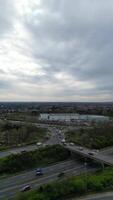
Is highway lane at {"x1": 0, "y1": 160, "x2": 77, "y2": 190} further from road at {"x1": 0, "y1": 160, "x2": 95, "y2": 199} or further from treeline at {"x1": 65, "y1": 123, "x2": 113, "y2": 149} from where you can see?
treeline at {"x1": 65, "y1": 123, "x2": 113, "y2": 149}

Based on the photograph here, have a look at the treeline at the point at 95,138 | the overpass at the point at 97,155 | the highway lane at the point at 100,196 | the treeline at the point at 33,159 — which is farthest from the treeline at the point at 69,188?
the treeline at the point at 95,138

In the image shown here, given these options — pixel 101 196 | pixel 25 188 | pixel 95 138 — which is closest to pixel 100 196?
pixel 101 196

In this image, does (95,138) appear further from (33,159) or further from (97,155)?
(33,159)

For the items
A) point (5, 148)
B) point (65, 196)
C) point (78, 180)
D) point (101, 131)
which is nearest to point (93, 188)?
point (78, 180)

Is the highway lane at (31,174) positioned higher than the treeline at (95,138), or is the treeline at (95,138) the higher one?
the treeline at (95,138)

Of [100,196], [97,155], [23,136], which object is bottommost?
[100,196]

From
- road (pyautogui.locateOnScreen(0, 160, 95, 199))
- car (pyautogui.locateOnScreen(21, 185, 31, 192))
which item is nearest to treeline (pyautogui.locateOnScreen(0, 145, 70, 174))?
road (pyautogui.locateOnScreen(0, 160, 95, 199))

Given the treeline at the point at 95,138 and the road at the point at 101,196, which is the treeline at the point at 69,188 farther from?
the treeline at the point at 95,138

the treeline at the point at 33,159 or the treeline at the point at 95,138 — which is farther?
the treeline at the point at 95,138

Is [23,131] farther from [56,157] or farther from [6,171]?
[6,171]
